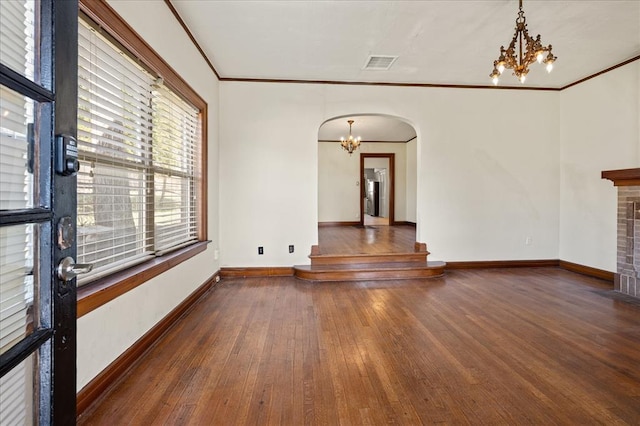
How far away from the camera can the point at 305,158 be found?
4.70 metres

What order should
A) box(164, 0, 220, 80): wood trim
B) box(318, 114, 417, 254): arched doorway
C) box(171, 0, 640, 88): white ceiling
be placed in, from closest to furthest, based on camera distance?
box(164, 0, 220, 80): wood trim → box(171, 0, 640, 88): white ceiling → box(318, 114, 417, 254): arched doorway

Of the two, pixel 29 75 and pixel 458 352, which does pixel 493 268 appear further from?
pixel 29 75

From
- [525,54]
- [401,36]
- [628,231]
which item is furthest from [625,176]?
[401,36]

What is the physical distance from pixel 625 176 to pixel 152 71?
508 cm

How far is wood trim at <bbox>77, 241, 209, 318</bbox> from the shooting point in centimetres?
173

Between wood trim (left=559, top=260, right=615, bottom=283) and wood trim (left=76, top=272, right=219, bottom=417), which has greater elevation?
wood trim (left=559, top=260, right=615, bottom=283)

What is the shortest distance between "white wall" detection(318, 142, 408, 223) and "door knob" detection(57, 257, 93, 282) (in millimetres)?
8264

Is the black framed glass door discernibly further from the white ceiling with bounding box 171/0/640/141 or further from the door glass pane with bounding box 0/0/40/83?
the white ceiling with bounding box 171/0/640/141

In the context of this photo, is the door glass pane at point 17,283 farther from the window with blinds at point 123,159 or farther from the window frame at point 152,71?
the window with blinds at point 123,159

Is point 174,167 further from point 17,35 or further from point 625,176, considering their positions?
point 625,176

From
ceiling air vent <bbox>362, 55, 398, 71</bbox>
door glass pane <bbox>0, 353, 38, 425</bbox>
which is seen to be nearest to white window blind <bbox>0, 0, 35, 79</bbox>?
door glass pane <bbox>0, 353, 38, 425</bbox>

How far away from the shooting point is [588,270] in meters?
4.60

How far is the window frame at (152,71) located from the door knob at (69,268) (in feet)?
3.17

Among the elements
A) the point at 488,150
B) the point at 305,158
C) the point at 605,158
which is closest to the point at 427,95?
the point at 488,150
